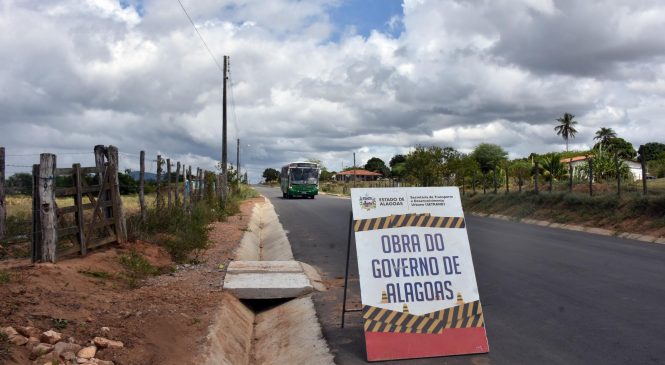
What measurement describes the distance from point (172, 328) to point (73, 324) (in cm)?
104

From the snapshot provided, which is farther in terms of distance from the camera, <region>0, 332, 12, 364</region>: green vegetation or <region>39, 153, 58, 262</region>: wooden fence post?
<region>39, 153, 58, 262</region>: wooden fence post

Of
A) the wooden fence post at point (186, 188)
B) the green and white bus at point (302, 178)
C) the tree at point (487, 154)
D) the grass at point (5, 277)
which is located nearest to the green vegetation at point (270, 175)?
the tree at point (487, 154)

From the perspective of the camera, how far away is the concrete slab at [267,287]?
8.54 m

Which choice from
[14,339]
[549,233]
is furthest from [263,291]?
[549,233]

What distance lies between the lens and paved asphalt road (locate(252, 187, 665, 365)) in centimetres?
555

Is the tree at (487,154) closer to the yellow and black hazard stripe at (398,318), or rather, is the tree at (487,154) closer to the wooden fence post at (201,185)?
the wooden fence post at (201,185)

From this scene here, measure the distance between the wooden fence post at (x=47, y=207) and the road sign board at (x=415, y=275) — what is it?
17.3 feet

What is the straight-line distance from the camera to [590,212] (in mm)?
20234

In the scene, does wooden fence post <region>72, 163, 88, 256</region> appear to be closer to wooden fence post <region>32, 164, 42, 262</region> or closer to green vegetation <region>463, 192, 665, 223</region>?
wooden fence post <region>32, 164, 42, 262</region>

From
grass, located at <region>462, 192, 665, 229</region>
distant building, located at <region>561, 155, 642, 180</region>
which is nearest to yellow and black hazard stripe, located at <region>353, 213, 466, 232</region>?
grass, located at <region>462, 192, 665, 229</region>

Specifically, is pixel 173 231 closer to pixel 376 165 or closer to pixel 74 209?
pixel 74 209

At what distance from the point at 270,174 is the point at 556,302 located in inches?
6343

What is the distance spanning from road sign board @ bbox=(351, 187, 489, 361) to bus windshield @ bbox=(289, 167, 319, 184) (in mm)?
43477

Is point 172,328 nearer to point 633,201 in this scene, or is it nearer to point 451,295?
point 451,295
